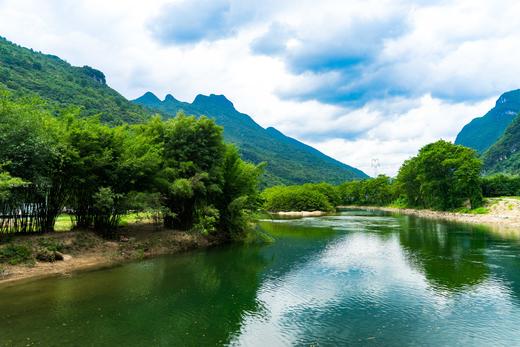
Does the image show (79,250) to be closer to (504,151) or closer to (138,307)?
(138,307)

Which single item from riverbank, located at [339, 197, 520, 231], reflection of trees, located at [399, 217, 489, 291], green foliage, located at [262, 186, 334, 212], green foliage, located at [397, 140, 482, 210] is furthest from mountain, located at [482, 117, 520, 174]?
reflection of trees, located at [399, 217, 489, 291]

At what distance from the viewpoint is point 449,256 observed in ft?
100

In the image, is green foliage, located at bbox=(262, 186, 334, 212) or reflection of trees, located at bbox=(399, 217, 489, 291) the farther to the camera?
green foliage, located at bbox=(262, 186, 334, 212)

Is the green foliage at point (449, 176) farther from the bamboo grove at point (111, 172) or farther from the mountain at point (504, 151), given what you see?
the mountain at point (504, 151)

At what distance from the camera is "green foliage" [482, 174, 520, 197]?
3312 inches

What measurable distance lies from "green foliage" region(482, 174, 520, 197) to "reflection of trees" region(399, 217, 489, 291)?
48.0m

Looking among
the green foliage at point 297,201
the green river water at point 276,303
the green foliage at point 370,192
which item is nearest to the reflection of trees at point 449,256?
the green river water at point 276,303

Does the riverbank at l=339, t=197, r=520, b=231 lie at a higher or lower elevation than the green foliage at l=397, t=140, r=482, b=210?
lower

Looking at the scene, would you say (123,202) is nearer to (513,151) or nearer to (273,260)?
(273,260)

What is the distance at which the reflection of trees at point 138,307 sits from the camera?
13406 millimetres

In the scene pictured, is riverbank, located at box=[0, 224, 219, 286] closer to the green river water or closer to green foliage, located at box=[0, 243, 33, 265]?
green foliage, located at box=[0, 243, 33, 265]

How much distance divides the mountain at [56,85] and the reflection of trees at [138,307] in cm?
8819

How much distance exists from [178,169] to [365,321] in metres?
22.7

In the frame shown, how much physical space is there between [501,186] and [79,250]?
94.3 metres
